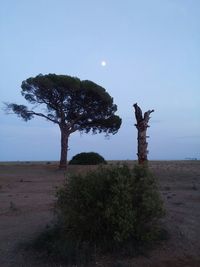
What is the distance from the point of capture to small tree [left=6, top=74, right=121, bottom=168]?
3753 cm

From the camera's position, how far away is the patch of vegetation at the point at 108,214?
8609mm

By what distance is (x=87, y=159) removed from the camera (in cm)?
3941

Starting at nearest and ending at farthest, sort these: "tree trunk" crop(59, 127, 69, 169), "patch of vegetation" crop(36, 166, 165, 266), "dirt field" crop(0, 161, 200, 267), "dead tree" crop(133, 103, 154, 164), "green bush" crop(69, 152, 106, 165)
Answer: "dirt field" crop(0, 161, 200, 267) < "patch of vegetation" crop(36, 166, 165, 266) < "dead tree" crop(133, 103, 154, 164) < "tree trunk" crop(59, 127, 69, 169) < "green bush" crop(69, 152, 106, 165)

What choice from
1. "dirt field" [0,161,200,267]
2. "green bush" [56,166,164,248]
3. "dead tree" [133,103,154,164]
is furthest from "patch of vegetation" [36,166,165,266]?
"dead tree" [133,103,154,164]

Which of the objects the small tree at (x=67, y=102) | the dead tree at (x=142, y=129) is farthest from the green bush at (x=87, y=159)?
the dead tree at (x=142, y=129)

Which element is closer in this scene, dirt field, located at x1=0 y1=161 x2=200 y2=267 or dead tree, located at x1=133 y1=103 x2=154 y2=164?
dirt field, located at x1=0 y1=161 x2=200 y2=267

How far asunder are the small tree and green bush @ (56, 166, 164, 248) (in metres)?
27.6

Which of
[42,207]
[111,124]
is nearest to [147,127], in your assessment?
[42,207]

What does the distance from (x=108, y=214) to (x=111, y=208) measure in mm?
129

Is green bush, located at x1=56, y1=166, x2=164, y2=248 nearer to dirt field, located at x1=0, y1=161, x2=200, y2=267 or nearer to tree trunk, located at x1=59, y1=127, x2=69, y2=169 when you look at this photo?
dirt field, located at x1=0, y1=161, x2=200, y2=267

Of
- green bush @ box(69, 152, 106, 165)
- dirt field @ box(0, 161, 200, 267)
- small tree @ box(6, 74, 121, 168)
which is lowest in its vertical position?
dirt field @ box(0, 161, 200, 267)

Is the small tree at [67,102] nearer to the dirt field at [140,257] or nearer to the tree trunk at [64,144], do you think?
the tree trunk at [64,144]

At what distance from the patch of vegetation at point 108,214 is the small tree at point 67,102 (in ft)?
90.4

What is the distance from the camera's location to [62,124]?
37781 mm
